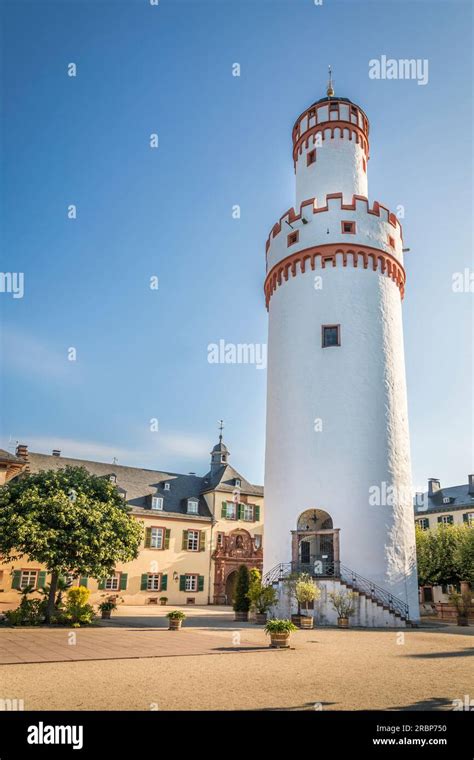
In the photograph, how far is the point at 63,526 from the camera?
70.5 feet

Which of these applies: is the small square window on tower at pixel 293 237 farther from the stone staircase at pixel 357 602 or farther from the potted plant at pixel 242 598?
the potted plant at pixel 242 598

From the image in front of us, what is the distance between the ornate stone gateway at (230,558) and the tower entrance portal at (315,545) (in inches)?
732

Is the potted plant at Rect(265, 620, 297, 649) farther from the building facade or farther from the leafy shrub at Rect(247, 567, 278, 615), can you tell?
the building facade

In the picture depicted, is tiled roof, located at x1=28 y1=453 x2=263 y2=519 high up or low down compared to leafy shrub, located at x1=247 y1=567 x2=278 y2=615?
up

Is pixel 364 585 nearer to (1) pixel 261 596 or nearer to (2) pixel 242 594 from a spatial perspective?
(1) pixel 261 596

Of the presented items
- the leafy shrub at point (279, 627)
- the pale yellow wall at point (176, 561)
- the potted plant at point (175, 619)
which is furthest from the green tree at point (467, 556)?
the leafy shrub at point (279, 627)

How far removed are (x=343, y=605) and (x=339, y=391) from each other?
9160 mm

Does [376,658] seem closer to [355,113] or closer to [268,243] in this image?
[268,243]

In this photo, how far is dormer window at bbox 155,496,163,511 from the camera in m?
43.6

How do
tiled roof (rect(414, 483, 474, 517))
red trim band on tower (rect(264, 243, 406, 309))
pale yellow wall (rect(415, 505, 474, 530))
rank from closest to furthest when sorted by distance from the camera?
red trim band on tower (rect(264, 243, 406, 309)) < pale yellow wall (rect(415, 505, 474, 530)) < tiled roof (rect(414, 483, 474, 517))

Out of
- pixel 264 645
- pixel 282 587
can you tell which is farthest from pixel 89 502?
pixel 264 645

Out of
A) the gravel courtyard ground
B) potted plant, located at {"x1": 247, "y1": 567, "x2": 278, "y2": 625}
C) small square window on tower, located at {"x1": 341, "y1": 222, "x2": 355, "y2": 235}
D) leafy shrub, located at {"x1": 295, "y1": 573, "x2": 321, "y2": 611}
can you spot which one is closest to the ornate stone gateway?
potted plant, located at {"x1": 247, "y1": 567, "x2": 278, "y2": 625}

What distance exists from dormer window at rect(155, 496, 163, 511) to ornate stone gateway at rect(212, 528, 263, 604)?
5704 mm

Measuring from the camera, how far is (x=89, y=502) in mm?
22484
